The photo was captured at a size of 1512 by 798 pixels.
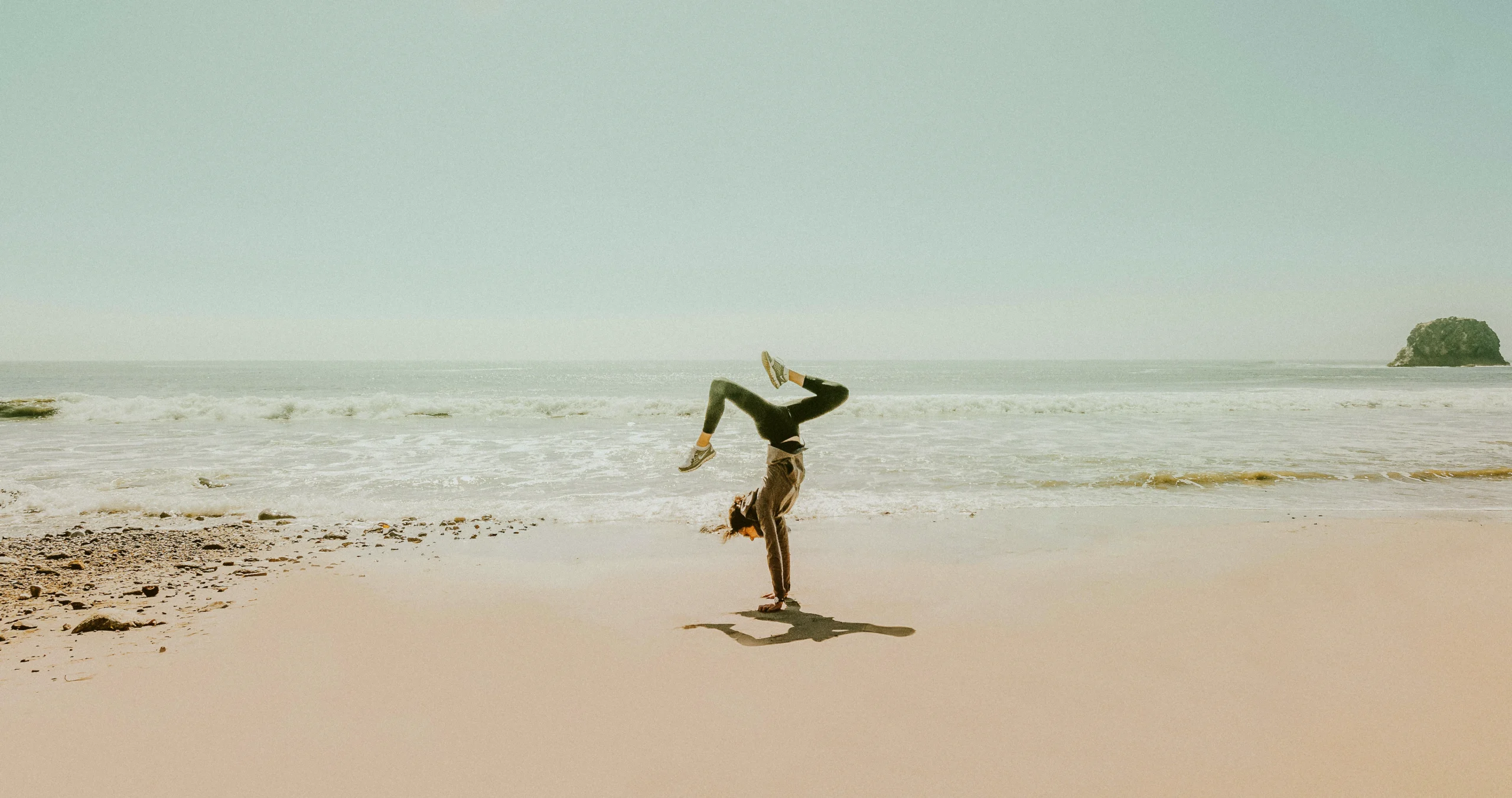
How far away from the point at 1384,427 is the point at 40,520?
28278mm

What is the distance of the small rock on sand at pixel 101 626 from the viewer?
4.29 metres

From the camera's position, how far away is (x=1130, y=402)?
94.1 ft

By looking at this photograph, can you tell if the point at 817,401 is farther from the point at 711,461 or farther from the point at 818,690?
the point at 711,461

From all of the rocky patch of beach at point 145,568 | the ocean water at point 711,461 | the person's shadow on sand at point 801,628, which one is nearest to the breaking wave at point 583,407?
the ocean water at point 711,461

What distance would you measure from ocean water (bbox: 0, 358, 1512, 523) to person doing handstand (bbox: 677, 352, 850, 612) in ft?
11.6

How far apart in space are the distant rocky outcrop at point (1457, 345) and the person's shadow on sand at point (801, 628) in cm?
14407

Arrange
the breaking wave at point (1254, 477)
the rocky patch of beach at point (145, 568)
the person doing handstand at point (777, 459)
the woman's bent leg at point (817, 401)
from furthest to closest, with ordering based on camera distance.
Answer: the breaking wave at point (1254, 477), the woman's bent leg at point (817, 401), the person doing handstand at point (777, 459), the rocky patch of beach at point (145, 568)

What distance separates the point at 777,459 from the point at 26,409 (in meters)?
33.7

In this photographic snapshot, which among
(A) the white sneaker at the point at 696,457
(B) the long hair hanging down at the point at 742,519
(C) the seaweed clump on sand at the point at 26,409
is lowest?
(C) the seaweed clump on sand at the point at 26,409

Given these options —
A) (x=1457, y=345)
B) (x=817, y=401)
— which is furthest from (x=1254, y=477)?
(x=1457, y=345)

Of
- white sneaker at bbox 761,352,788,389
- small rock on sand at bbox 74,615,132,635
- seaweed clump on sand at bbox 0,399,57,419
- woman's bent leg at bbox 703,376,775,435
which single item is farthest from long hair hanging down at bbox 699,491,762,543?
seaweed clump on sand at bbox 0,399,57,419

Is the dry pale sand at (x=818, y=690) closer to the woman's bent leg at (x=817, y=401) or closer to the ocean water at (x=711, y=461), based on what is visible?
the woman's bent leg at (x=817, y=401)

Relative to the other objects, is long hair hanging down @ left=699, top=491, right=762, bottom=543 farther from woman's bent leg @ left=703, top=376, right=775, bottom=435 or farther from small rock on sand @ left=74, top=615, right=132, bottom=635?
small rock on sand @ left=74, top=615, right=132, bottom=635

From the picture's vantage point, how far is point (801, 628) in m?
4.38
